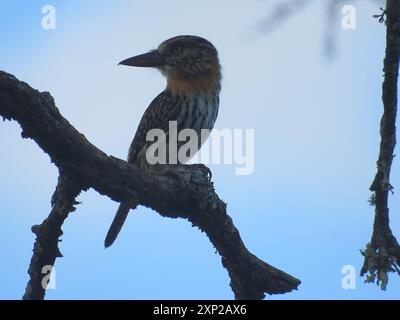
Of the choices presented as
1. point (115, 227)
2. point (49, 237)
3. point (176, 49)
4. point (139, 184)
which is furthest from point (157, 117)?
point (49, 237)

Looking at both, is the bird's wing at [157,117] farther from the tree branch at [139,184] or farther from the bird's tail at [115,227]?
the tree branch at [139,184]

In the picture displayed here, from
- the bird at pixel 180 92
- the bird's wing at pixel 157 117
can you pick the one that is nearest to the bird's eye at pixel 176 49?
the bird at pixel 180 92

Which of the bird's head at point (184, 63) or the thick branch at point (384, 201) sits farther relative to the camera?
the bird's head at point (184, 63)

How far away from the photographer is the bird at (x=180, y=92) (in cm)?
666

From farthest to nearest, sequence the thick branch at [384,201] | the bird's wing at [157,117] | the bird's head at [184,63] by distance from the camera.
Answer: the bird's head at [184,63], the bird's wing at [157,117], the thick branch at [384,201]

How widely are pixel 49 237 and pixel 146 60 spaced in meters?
3.42

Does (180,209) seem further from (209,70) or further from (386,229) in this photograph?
(209,70)

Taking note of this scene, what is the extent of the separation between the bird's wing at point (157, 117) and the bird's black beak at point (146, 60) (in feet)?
1.10

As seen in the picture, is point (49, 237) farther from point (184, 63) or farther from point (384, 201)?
point (184, 63)

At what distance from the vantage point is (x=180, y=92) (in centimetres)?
686

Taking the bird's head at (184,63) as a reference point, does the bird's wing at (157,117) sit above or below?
below

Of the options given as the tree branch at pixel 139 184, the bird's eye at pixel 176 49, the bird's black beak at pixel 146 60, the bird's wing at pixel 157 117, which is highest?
the bird's eye at pixel 176 49

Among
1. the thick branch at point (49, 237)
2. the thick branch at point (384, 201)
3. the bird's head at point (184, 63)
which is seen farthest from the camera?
the bird's head at point (184, 63)

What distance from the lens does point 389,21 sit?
270cm
